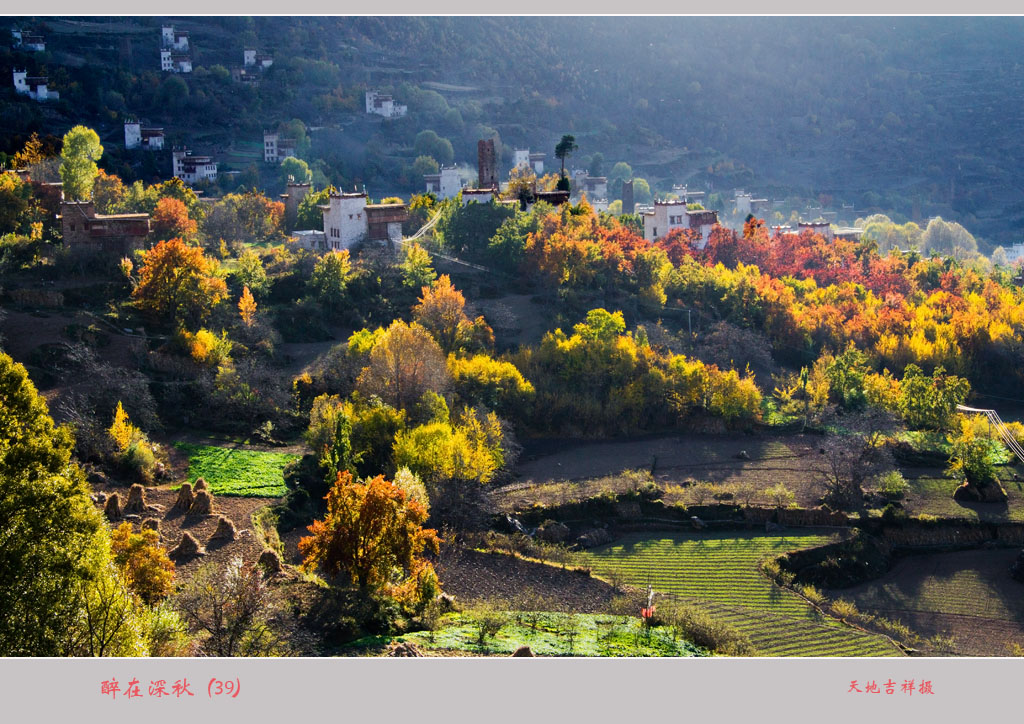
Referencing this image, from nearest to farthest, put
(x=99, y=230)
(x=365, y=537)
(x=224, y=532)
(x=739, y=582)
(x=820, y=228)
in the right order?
(x=365, y=537) → (x=224, y=532) → (x=739, y=582) → (x=99, y=230) → (x=820, y=228)

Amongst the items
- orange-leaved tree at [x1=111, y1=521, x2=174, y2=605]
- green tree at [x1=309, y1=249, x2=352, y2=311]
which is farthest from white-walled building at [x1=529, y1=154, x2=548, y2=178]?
orange-leaved tree at [x1=111, y1=521, x2=174, y2=605]

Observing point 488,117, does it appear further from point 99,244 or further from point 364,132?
point 99,244

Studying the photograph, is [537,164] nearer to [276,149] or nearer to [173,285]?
[276,149]

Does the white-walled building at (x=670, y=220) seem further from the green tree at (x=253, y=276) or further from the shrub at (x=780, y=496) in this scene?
the shrub at (x=780, y=496)

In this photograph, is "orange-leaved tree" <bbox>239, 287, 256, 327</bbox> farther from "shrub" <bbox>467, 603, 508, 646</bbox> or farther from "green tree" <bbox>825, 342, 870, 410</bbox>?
"green tree" <bbox>825, 342, 870, 410</bbox>

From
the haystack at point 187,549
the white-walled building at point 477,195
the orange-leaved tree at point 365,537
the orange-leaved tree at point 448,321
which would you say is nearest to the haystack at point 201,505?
the haystack at point 187,549

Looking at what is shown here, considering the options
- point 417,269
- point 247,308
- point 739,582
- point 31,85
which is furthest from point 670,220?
point 31,85

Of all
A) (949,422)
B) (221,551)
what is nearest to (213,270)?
(221,551)
